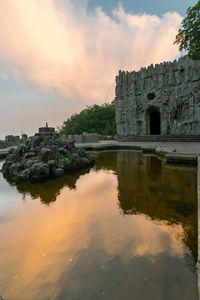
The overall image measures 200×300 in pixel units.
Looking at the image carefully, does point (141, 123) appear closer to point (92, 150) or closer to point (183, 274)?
point (92, 150)

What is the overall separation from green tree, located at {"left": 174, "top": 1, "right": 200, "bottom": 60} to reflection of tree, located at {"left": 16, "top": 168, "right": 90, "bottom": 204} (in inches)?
525

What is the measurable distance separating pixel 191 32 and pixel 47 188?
47.0ft

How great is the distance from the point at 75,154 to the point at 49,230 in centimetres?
453

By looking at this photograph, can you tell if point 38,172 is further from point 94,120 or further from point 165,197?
point 94,120

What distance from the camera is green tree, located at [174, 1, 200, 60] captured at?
36.7ft

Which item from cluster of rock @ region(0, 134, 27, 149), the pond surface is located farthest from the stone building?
the pond surface

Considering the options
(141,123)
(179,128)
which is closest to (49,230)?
(179,128)

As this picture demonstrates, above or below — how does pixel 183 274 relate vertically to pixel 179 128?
below

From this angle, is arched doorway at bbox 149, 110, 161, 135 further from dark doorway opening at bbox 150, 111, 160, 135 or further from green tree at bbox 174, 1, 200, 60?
green tree at bbox 174, 1, 200, 60

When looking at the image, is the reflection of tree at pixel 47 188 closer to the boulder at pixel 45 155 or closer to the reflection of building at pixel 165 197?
the boulder at pixel 45 155

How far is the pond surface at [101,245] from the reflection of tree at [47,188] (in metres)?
0.07

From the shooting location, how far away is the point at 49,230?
89.0 inches

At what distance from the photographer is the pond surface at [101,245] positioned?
134cm

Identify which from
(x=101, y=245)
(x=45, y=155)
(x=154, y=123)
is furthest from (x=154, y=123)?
(x=101, y=245)
